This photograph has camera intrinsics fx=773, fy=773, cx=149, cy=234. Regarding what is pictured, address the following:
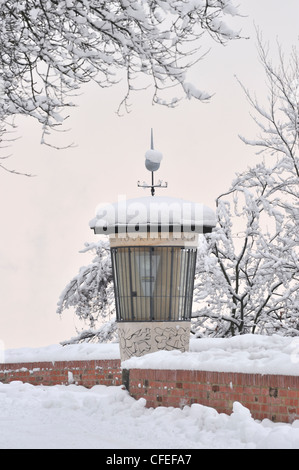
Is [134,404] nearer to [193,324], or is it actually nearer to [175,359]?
[175,359]

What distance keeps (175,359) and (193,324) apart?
1073cm

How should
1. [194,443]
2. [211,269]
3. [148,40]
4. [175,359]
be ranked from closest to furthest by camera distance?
[194,443], [148,40], [175,359], [211,269]

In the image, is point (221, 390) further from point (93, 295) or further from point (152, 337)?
point (93, 295)

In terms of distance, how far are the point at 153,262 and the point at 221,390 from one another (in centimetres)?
440

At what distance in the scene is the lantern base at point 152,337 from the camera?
43.3 ft

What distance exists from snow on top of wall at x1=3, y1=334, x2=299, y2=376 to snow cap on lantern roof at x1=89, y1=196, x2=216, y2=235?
210cm

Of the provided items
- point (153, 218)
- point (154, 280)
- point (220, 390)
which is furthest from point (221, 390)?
point (153, 218)

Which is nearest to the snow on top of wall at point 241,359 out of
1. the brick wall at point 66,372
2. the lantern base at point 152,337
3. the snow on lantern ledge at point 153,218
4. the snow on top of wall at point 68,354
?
the lantern base at point 152,337

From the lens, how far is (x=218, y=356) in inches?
395

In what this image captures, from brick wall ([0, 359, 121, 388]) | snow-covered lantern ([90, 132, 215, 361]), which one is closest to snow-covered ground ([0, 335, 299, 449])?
snow-covered lantern ([90, 132, 215, 361])

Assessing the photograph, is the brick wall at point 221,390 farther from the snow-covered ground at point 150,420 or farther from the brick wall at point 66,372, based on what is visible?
the brick wall at point 66,372

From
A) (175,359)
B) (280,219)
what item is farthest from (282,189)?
(175,359)

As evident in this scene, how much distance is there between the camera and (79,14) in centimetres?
832

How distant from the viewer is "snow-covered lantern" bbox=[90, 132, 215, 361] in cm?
1318
